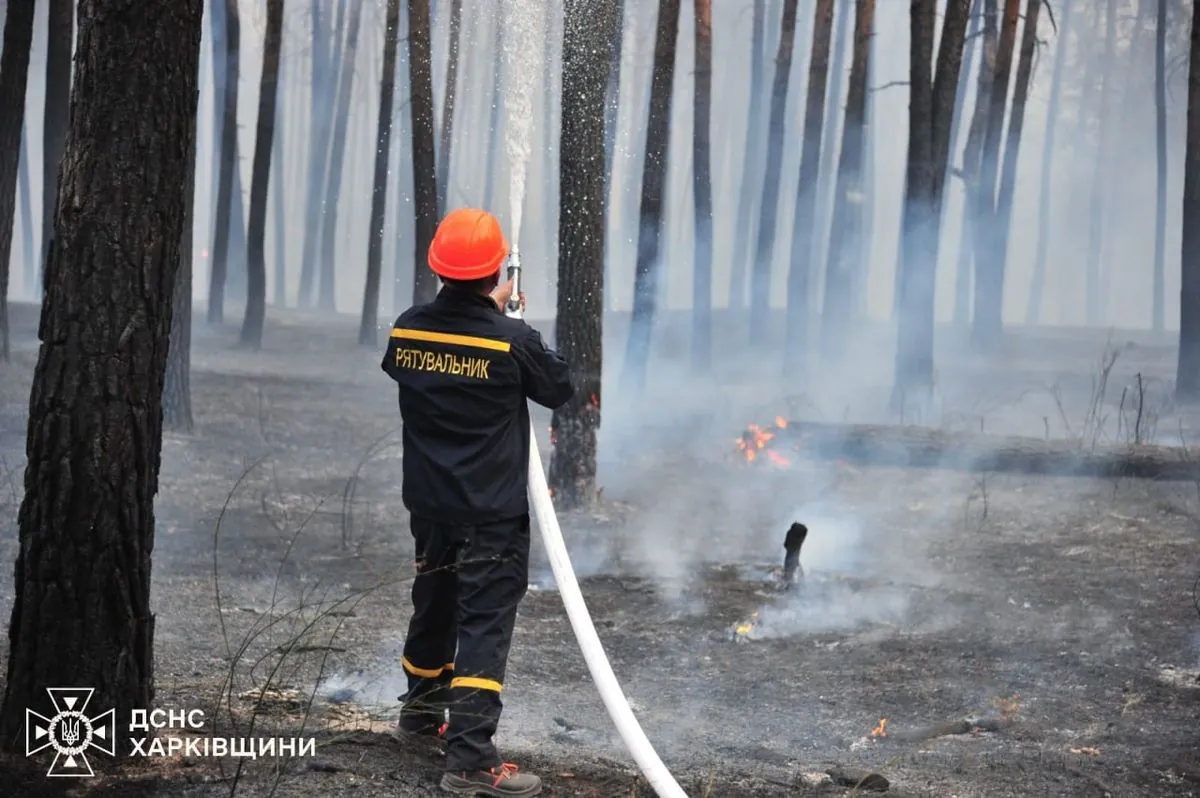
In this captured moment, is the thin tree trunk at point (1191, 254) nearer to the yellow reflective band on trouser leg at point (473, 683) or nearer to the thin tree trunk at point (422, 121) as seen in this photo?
the thin tree trunk at point (422, 121)

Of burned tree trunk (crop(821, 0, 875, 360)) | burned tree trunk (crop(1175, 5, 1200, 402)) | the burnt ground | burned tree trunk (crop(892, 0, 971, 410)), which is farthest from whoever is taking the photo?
burned tree trunk (crop(821, 0, 875, 360))

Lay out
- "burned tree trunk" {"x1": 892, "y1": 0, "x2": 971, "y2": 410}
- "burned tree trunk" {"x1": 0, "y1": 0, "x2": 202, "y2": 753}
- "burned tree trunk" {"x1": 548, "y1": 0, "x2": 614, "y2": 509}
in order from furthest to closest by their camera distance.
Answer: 1. "burned tree trunk" {"x1": 892, "y1": 0, "x2": 971, "y2": 410}
2. "burned tree trunk" {"x1": 548, "y1": 0, "x2": 614, "y2": 509}
3. "burned tree trunk" {"x1": 0, "y1": 0, "x2": 202, "y2": 753}

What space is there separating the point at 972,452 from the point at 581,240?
4.07 metres

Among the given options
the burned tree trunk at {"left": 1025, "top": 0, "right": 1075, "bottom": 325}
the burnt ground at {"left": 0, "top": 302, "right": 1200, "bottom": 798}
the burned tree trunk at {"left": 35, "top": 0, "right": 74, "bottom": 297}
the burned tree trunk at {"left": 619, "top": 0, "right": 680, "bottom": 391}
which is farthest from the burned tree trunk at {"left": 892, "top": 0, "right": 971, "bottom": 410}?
the burned tree trunk at {"left": 1025, "top": 0, "right": 1075, "bottom": 325}

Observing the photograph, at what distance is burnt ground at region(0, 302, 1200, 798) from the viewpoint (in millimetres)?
4738

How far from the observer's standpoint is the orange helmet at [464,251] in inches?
170

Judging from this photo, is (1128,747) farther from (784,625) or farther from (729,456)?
(729,456)

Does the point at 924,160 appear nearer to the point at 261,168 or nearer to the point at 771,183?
the point at 771,183

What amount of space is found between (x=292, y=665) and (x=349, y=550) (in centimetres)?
296

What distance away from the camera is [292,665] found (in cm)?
591

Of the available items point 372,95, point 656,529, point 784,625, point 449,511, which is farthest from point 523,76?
point 449,511

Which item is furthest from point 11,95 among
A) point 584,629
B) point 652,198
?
point 584,629

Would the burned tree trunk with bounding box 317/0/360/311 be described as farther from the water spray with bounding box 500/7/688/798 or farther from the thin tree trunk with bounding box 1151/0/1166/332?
the water spray with bounding box 500/7/688/798

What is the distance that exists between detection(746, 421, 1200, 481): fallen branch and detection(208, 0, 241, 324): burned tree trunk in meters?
15.6
